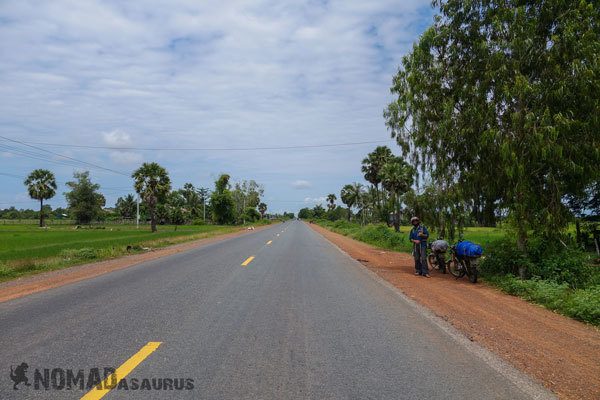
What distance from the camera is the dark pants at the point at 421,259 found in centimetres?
1361

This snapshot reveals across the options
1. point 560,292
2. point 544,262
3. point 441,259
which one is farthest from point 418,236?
point 560,292

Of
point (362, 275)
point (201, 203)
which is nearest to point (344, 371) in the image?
point (362, 275)

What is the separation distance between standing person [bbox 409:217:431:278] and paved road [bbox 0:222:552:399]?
155 inches

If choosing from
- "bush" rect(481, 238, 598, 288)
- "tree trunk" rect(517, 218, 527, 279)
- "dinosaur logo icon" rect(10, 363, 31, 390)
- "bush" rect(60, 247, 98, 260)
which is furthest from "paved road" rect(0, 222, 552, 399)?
"bush" rect(60, 247, 98, 260)

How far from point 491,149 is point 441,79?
348cm

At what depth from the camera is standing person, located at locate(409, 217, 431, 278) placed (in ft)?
43.7

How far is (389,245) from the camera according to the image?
29.2 metres

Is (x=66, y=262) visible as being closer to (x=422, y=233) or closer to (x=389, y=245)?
(x=422, y=233)

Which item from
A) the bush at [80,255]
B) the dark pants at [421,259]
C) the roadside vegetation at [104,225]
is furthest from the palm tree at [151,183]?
the dark pants at [421,259]

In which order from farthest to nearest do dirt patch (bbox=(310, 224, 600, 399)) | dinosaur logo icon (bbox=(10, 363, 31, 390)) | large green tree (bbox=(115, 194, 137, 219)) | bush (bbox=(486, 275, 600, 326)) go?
large green tree (bbox=(115, 194, 137, 219)) → bush (bbox=(486, 275, 600, 326)) → dirt patch (bbox=(310, 224, 600, 399)) → dinosaur logo icon (bbox=(10, 363, 31, 390))

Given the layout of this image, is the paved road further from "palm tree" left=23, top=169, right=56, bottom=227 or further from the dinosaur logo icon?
"palm tree" left=23, top=169, right=56, bottom=227

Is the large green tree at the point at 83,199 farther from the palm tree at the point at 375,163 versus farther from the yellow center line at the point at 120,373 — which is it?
the yellow center line at the point at 120,373

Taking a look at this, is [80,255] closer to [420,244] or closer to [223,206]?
[420,244]

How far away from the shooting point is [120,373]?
453 cm
